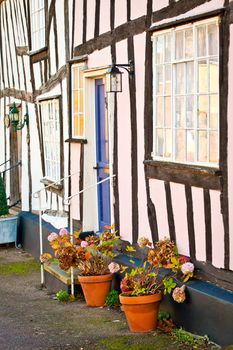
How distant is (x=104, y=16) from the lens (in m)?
11.5

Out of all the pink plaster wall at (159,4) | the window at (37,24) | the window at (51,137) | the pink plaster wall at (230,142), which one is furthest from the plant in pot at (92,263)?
the window at (37,24)

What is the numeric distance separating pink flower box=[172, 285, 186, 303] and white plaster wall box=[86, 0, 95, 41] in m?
4.45

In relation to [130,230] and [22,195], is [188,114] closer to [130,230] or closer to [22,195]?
[130,230]

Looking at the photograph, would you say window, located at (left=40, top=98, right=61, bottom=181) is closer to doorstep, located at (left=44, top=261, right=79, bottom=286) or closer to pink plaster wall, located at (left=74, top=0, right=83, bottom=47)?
pink plaster wall, located at (left=74, top=0, right=83, bottom=47)

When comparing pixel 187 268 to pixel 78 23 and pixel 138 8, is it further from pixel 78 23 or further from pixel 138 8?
pixel 78 23

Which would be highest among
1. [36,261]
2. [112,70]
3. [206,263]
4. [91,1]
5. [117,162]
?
[91,1]

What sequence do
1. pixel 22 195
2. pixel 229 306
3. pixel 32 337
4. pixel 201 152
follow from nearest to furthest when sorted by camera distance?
pixel 229 306
pixel 201 152
pixel 32 337
pixel 22 195

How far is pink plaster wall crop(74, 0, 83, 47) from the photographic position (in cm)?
1244

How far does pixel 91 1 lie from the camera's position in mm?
11969

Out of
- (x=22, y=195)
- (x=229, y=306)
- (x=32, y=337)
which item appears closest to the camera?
(x=229, y=306)

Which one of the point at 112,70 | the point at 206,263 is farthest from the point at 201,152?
the point at 112,70

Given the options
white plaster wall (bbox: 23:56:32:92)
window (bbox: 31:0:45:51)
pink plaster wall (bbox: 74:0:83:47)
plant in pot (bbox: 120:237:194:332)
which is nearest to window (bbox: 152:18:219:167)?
plant in pot (bbox: 120:237:194:332)

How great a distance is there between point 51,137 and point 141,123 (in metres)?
4.63

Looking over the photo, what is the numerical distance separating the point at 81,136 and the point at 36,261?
2.97m
